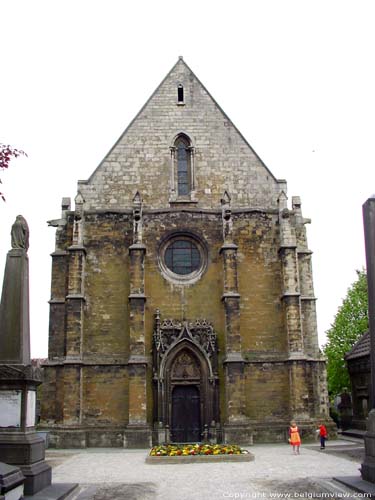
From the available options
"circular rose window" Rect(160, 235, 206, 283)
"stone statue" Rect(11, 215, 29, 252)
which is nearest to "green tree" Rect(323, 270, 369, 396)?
"circular rose window" Rect(160, 235, 206, 283)

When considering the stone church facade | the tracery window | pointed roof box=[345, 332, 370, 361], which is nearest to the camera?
the stone church facade

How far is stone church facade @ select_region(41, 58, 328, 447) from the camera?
2405 cm

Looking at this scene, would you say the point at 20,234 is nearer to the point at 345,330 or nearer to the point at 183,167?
the point at 183,167

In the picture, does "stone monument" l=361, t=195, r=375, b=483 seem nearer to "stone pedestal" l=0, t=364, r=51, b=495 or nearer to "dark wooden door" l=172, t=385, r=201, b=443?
"stone pedestal" l=0, t=364, r=51, b=495

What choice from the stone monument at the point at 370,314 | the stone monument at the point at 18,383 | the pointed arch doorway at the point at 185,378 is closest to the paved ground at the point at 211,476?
the stone monument at the point at 370,314

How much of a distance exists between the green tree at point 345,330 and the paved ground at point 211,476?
18098 mm

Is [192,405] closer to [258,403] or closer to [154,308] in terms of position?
[258,403]

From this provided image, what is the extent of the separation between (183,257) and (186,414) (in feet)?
22.7

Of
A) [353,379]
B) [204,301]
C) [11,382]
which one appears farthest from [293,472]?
[353,379]

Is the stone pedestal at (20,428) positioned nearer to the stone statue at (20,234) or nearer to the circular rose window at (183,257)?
the stone statue at (20,234)

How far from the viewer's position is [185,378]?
975 inches

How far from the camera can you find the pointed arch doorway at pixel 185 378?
24.2 meters

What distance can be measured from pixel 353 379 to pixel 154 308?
11336mm

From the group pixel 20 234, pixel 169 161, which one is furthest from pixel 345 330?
pixel 20 234
